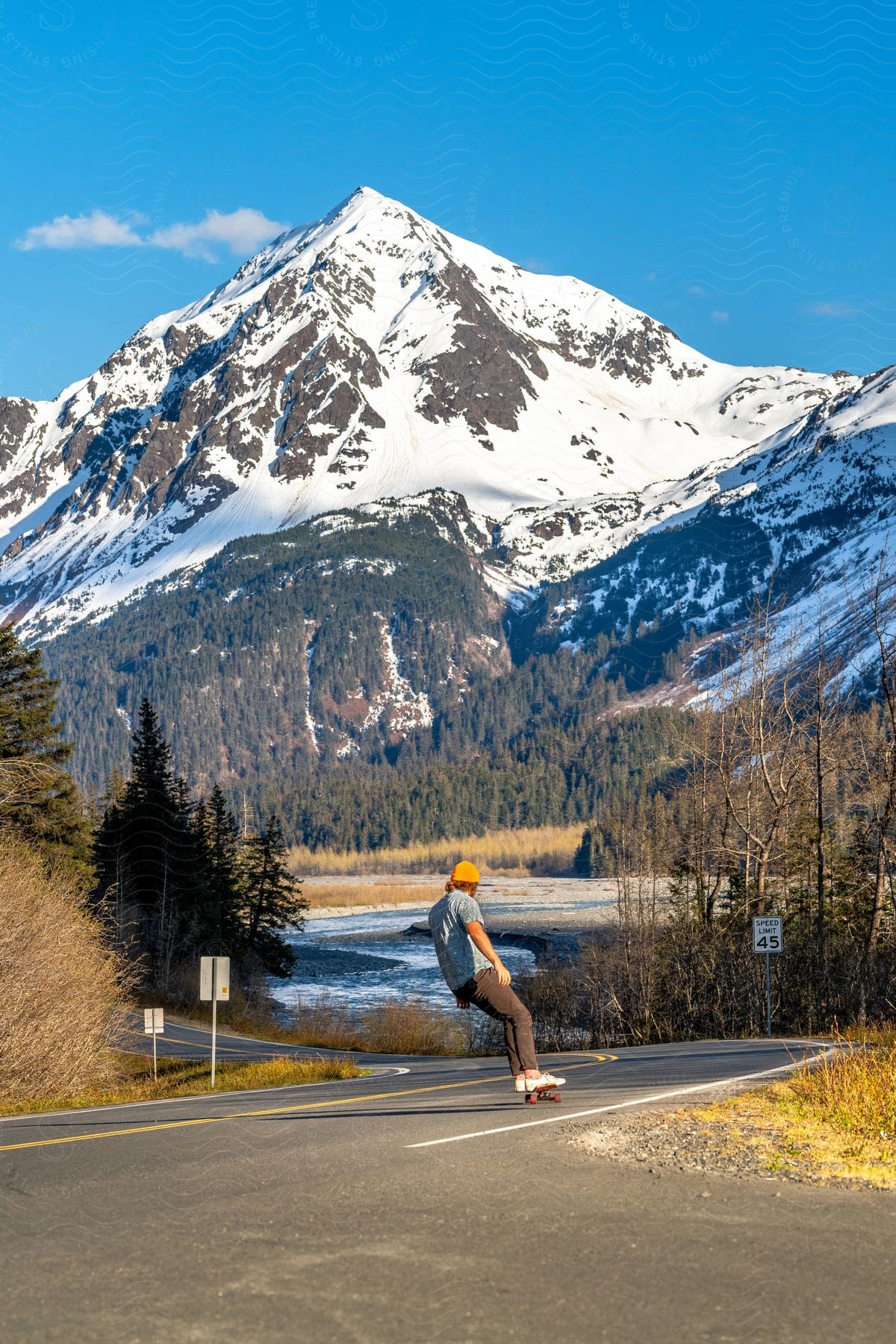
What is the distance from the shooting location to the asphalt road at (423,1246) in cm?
537

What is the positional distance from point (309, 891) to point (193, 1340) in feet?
558

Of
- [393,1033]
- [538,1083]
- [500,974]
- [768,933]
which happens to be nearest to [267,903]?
[393,1033]

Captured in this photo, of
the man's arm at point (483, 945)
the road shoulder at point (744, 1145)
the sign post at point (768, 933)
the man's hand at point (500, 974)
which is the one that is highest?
the man's arm at point (483, 945)

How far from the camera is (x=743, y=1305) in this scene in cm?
554

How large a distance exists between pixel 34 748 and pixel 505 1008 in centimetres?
4266

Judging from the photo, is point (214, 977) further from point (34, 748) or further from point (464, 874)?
point (34, 748)

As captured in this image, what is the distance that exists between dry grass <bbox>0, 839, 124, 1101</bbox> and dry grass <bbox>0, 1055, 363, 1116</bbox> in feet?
1.46

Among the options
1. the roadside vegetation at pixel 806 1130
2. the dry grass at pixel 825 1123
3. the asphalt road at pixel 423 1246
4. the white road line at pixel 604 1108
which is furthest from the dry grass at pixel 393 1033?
the asphalt road at pixel 423 1246

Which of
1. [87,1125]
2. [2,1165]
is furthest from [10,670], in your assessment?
[2,1165]

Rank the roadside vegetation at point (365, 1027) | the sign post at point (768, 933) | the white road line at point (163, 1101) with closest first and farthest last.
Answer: the white road line at point (163, 1101)
the sign post at point (768, 933)
the roadside vegetation at point (365, 1027)

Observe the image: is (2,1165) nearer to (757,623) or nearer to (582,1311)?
(582,1311)

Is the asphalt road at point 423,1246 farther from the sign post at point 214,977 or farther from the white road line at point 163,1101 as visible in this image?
the sign post at point 214,977

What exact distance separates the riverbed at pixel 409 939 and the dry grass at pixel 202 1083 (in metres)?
27.5

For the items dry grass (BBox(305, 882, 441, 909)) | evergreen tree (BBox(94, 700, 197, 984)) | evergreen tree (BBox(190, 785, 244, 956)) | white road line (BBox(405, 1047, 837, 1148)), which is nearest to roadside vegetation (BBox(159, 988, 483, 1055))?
evergreen tree (BBox(94, 700, 197, 984))
